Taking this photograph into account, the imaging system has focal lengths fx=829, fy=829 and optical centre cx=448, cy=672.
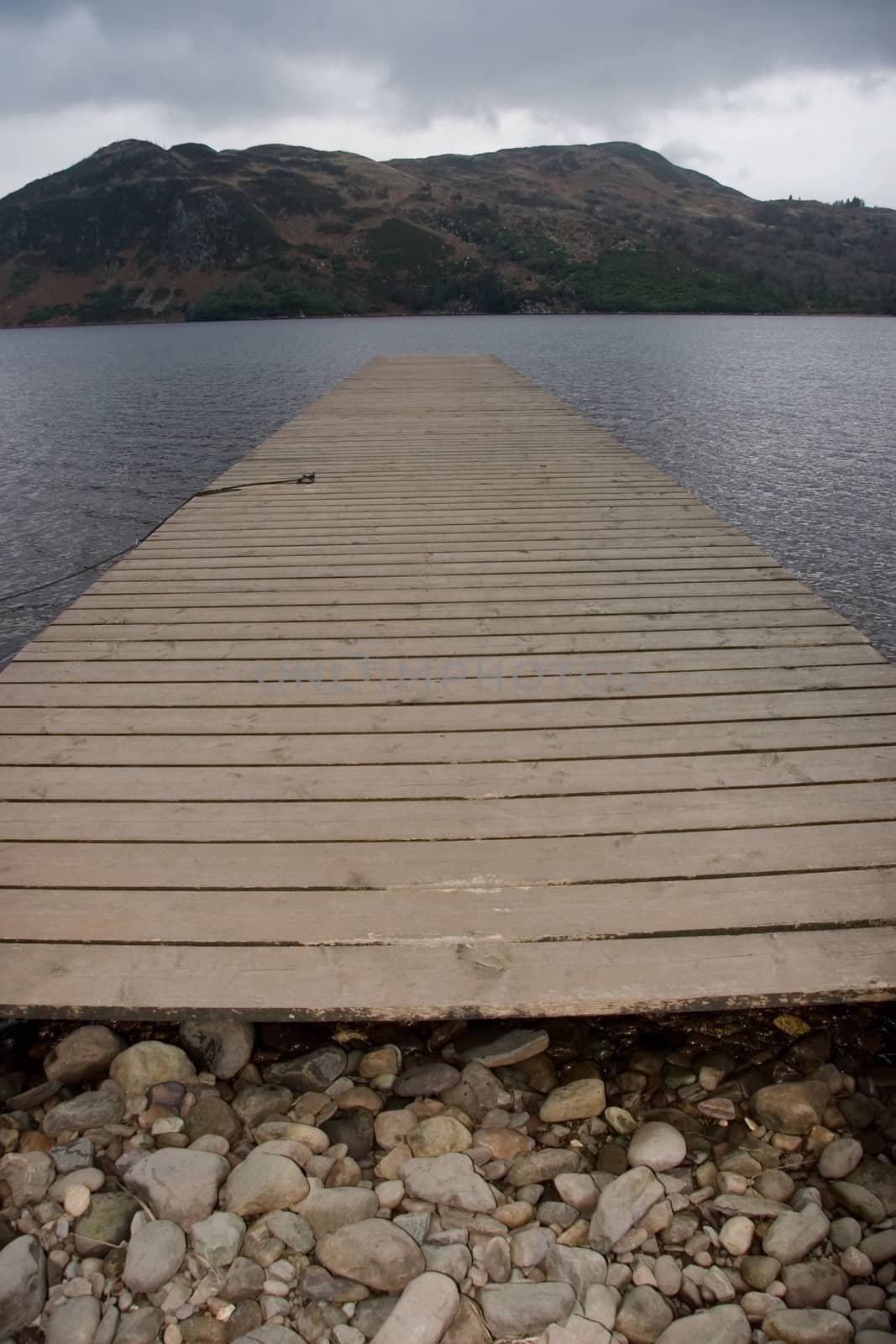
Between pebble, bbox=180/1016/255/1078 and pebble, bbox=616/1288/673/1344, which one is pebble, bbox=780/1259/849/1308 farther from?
pebble, bbox=180/1016/255/1078

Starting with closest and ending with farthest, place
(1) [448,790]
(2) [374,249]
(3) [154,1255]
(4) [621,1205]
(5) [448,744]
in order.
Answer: (3) [154,1255], (4) [621,1205], (1) [448,790], (5) [448,744], (2) [374,249]

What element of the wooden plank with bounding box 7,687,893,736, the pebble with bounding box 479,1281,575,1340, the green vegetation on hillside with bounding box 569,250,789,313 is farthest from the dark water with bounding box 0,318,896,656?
the green vegetation on hillside with bounding box 569,250,789,313

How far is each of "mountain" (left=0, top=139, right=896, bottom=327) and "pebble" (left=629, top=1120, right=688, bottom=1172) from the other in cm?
8011

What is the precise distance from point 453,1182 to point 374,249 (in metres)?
100

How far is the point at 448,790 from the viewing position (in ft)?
8.75

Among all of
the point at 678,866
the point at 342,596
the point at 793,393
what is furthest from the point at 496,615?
the point at 793,393

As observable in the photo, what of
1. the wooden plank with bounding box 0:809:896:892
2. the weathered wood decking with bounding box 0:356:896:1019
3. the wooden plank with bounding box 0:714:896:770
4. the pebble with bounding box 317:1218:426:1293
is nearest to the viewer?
the pebble with bounding box 317:1218:426:1293

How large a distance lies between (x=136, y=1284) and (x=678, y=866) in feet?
5.13

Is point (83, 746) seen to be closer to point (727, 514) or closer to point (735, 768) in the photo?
point (735, 768)

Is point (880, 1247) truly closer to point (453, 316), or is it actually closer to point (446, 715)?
point (446, 715)

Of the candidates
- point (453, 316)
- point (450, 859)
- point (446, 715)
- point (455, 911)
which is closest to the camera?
point (455, 911)

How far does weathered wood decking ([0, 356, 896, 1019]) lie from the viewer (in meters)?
2.02

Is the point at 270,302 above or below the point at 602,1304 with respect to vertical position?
above

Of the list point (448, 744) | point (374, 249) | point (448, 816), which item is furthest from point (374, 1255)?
point (374, 249)
